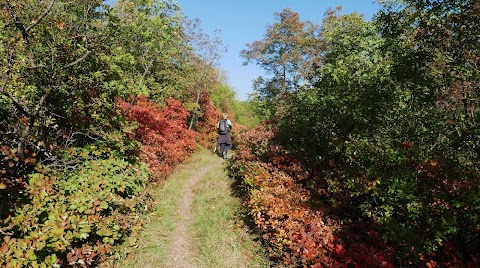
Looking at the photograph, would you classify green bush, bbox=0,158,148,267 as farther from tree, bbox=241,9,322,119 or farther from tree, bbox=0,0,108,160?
tree, bbox=241,9,322,119

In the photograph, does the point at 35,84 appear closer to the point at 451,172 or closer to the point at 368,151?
the point at 368,151

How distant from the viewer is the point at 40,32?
19.6 feet

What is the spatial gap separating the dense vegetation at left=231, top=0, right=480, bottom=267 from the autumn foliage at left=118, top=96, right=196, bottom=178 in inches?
133

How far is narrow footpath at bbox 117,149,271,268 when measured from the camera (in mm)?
6359

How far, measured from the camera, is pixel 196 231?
7715mm

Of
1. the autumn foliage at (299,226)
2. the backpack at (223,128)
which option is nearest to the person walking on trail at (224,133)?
the backpack at (223,128)

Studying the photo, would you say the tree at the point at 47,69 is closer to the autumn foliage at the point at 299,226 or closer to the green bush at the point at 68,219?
the green bush at the point at 68,219

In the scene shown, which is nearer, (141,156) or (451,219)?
(451,219)

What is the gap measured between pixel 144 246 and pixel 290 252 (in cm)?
332

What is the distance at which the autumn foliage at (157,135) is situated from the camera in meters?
10.7

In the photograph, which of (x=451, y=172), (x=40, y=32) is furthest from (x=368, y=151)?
(x=40, y=32)

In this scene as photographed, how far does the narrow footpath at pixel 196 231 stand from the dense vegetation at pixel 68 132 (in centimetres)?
56

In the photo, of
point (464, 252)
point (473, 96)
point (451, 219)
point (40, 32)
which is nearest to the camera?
point (451, 219)

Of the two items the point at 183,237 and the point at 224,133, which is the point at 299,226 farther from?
the point at 224,133
